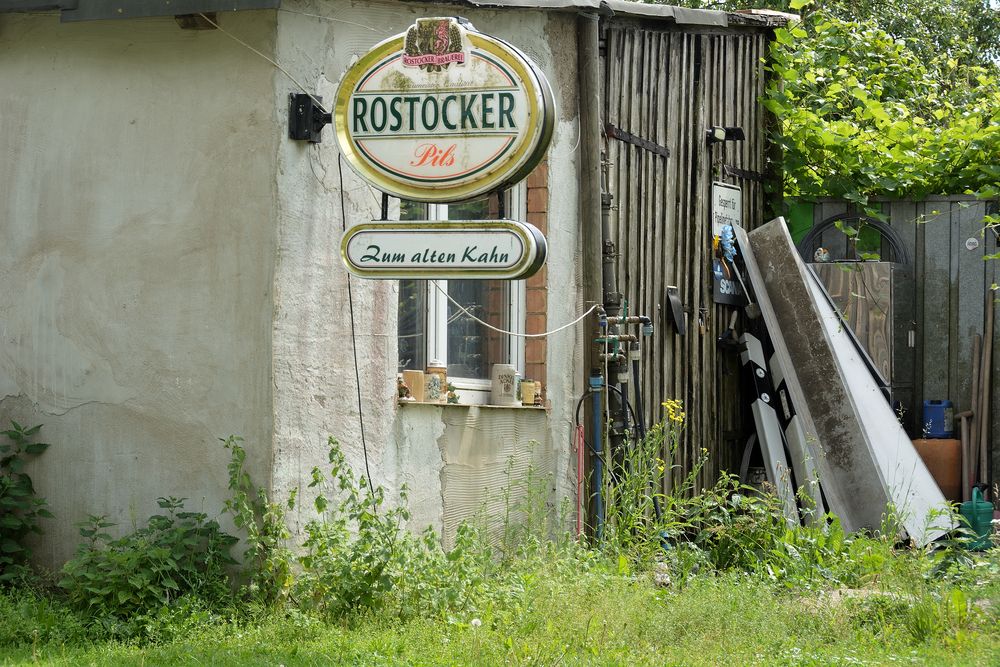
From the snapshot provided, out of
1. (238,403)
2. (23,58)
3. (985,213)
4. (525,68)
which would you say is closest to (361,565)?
(238,403)

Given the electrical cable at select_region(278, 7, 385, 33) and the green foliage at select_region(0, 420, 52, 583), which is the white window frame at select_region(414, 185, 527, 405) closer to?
the electrical cable at select_region(278, 7, 385, 33)

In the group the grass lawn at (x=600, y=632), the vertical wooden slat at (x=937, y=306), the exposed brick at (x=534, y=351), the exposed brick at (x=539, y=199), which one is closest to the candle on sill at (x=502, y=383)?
the exposed brick at (x=534, y=351)

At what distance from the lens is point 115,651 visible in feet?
17.7

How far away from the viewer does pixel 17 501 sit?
6531 millimetres

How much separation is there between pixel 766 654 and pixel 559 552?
5.24 ft

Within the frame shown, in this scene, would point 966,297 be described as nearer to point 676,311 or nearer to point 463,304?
point 676,311

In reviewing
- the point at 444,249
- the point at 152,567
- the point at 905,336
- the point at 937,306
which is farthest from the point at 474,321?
the point at 937,306

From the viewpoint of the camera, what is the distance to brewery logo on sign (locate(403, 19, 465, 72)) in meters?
5.56

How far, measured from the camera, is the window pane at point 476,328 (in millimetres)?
7332

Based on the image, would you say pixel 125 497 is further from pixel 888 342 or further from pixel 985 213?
pixel 985 213

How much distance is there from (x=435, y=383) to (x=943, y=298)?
5.11 metres

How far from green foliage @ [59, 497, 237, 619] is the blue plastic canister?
20.2 ft

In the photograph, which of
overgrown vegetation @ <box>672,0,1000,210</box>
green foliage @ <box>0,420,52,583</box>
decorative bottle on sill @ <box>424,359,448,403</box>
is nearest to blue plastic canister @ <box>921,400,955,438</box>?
overgrown vegetation @ <box>672,0,1000,210</box>

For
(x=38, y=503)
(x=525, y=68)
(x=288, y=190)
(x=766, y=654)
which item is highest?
(x=525, y=68)
